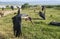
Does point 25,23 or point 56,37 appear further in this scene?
point 25,23

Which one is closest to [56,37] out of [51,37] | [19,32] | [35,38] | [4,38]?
[51,37]

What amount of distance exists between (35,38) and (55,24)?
731 cm

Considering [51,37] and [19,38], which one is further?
[51,37]

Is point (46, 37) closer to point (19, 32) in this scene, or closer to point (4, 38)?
point (19, 32)

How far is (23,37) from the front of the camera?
15500 mm

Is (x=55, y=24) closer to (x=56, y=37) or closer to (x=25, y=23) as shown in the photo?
(x=25, y=23)

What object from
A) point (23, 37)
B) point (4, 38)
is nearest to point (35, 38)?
point (23, 37)

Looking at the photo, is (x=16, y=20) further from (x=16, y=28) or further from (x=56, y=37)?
(x=56, y=37)

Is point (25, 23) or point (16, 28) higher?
point (16, 28)

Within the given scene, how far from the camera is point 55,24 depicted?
73.0 ft

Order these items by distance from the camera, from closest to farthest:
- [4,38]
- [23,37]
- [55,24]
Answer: [4,38] → [23,37] → [55,24]

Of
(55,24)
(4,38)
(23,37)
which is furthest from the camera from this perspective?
(55,24)

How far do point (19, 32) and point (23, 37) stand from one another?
0.46 metres

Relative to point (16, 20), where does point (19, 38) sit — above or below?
below
